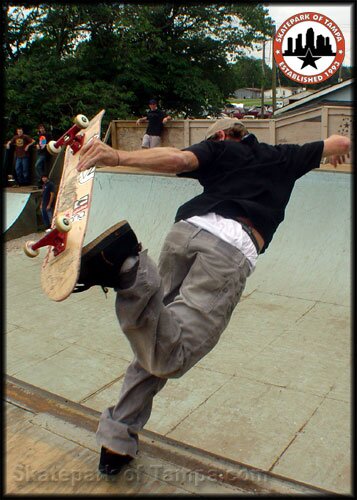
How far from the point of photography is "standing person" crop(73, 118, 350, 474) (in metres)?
2.40

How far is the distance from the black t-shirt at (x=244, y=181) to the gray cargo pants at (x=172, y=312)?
0.58 ft

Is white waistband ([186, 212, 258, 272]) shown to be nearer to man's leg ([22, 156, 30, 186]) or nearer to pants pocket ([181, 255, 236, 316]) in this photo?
pants pocket ([181, 255, 236, 316])

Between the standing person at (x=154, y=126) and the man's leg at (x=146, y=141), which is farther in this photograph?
the man's leg at (x=146, y=141)

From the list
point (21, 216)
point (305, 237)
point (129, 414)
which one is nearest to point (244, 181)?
point (129, 414)

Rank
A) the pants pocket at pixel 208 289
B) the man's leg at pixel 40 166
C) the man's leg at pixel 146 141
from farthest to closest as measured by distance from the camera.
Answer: the man's leg at pixel 146 141 < the man's leg at pixel 40 166 < the pants pocket at pixel 208 289

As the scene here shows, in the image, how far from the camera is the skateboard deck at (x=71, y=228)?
237 centimetres

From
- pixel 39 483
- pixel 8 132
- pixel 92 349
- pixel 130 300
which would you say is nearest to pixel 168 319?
pixel 130 300

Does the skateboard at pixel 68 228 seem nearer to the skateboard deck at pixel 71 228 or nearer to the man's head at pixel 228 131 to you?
the skateboard deck at pixel 71 228

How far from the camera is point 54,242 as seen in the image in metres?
2.59

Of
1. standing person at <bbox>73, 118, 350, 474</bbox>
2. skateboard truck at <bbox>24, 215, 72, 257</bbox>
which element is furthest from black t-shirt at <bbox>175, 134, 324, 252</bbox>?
skateboard truck at <bbox>24, 215, 72, 257</bbox>

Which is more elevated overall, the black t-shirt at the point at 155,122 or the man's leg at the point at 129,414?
the black t-shirt at the point at 155,122

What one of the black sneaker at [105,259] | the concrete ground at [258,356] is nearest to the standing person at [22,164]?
the concrete ground at [258,356]

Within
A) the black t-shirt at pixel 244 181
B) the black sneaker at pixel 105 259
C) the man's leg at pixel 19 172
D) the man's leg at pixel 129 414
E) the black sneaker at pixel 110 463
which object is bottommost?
the black sneaker at pixel 110 463

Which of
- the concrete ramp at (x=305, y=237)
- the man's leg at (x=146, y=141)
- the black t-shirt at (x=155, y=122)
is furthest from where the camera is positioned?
the man's leg at (x=146, y=141)
